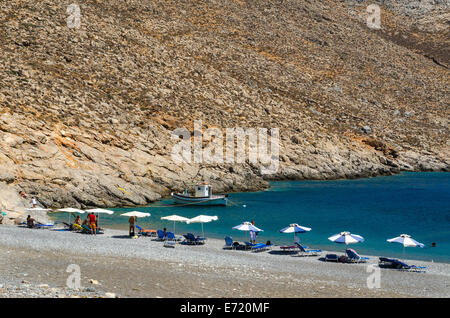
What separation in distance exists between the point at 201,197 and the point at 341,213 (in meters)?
14.5

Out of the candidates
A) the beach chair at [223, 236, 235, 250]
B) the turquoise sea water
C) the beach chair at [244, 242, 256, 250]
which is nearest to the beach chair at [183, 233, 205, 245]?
the beach chair at [223, 236, 235, 250]

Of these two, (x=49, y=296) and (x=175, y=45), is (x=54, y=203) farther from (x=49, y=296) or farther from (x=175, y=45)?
(x=175, y=45)

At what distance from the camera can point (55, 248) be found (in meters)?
27.1

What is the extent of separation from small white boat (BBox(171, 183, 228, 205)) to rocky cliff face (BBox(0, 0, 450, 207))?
7.99 ft

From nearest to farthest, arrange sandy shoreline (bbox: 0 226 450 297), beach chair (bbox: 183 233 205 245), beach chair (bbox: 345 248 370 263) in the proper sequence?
sandy shoreline (bbox: 0 226 450 297)
beach chair (bbox: 345 248 370 263)
beach chair (bbox: 183 233 205 245)

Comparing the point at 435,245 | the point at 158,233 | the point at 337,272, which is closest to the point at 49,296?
the point at 337,272

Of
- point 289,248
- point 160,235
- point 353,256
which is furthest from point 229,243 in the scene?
point 353,256

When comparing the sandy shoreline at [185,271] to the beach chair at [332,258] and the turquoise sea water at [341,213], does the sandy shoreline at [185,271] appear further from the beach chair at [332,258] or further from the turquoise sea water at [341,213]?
the turquoise sea water at [341,213]

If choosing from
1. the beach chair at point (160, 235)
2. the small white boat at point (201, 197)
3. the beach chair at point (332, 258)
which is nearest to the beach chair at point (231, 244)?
the beach chair at point (160, 235)

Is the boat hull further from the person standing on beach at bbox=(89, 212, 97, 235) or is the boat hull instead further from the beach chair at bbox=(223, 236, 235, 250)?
the beach chair at bbox=(223, 236, 235, 250)

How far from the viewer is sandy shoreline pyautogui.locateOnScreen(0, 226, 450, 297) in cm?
1942

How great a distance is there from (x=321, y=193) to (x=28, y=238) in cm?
4261

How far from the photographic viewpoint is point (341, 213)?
169 feet

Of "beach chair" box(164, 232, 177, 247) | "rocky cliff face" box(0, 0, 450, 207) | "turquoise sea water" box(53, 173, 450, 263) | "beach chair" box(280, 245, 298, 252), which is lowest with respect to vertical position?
"beach chair" box(280, 245, 298, 252)
